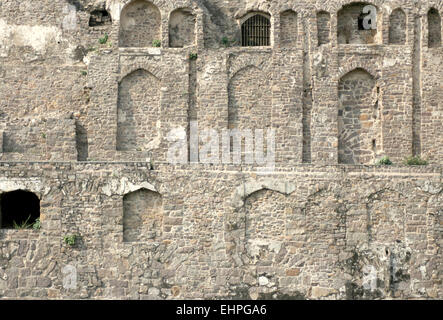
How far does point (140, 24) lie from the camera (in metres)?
33.6

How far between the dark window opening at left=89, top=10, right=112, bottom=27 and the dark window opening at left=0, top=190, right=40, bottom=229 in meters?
7.99

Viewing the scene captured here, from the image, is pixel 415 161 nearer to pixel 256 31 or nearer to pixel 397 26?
pixel 397 26

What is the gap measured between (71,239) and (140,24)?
1063 cm

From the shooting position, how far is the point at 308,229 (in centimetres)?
2739

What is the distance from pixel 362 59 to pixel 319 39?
1909 mm

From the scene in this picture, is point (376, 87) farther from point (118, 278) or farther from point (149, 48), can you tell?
point (118, 278)

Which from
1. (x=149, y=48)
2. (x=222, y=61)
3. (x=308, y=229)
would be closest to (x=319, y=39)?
(x=222, y=61)

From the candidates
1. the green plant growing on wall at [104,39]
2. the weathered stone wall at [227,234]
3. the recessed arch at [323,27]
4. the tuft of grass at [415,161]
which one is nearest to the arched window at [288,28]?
the recessed arch at [323,27]

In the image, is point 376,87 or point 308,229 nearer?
point 308,229

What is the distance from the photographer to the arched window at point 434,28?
33438 millimetres

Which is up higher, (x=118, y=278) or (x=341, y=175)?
(x=341, y=175)

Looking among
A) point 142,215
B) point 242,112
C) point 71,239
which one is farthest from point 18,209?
point 242,112

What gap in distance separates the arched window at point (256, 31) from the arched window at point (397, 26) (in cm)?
492

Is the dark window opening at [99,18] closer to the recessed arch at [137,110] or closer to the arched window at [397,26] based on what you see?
the recessed arch at [137,110]
